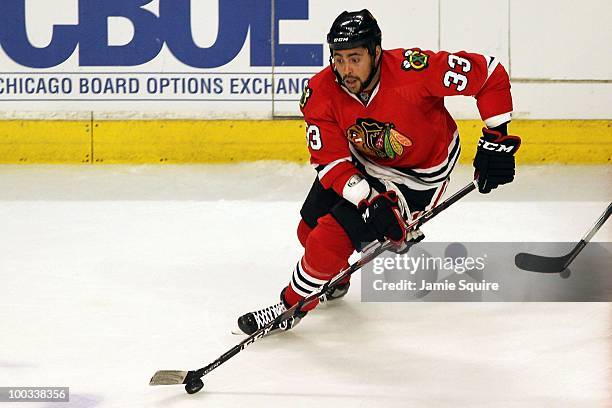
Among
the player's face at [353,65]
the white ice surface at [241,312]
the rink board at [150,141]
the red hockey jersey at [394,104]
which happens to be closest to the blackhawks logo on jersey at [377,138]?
the red hockey jersey at [394,104]

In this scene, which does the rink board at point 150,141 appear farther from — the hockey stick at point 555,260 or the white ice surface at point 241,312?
the hockey stick at point 555,260

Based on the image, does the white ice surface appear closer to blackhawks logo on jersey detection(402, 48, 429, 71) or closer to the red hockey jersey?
the red hockey jersey

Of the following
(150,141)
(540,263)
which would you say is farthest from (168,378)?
(150,141)

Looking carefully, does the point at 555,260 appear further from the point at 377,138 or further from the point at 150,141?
the point at 150,141

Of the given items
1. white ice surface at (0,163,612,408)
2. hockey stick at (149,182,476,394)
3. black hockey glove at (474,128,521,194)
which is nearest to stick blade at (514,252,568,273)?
white ice surface at (0,163,612,408)

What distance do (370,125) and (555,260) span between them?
1010mm

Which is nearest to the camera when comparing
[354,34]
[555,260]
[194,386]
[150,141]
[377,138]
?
[194,386]

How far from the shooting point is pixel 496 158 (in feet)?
9.05

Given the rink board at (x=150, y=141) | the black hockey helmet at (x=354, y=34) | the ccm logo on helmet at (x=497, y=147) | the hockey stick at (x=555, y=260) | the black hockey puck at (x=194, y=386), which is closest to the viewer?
the black hockey puck at (x=194, y=386)

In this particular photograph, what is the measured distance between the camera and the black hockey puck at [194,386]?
7.96ft

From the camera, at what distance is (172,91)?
5.15 metres

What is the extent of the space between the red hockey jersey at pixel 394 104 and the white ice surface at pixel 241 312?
0.50 m

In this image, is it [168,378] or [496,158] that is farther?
[496,158]

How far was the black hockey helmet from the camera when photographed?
2.65 metres
